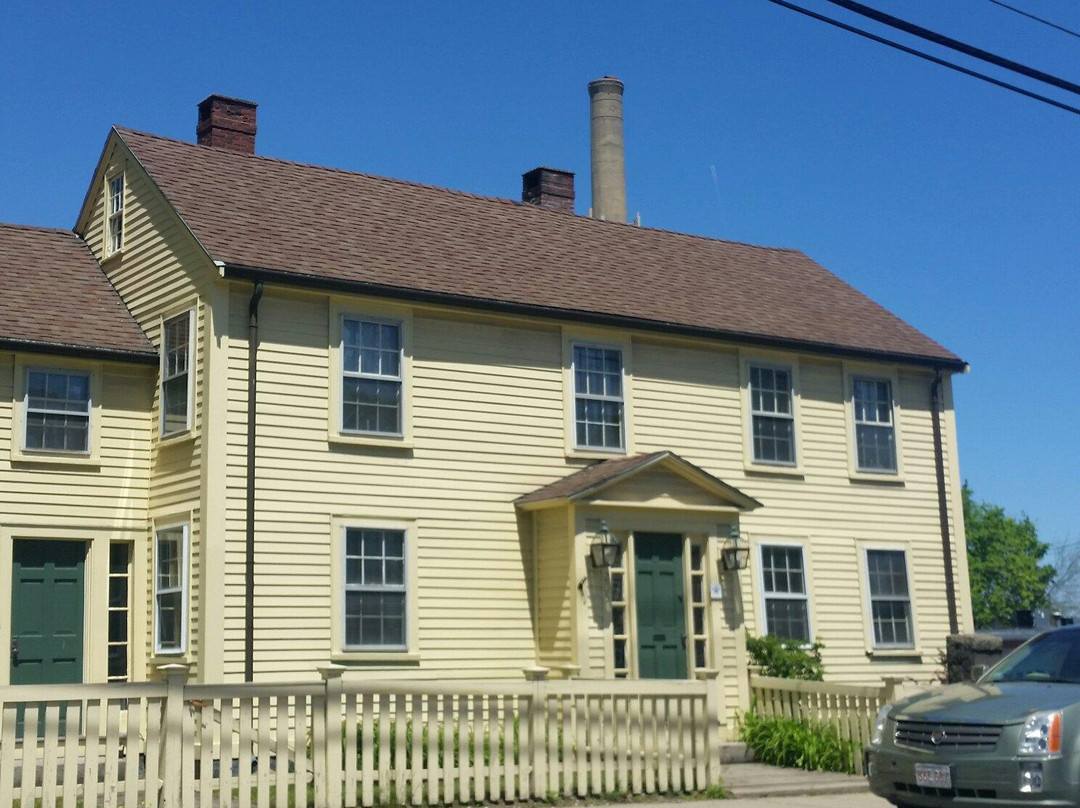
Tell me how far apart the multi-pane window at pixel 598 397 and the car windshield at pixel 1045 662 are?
28.1ft

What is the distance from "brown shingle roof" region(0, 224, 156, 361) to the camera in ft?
55.3

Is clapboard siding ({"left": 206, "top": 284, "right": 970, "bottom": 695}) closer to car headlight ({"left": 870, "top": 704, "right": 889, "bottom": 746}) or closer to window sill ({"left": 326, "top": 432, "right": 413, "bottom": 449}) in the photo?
window sill ({"left": 326, "top": 432, "right": 413, "bottom": 449})

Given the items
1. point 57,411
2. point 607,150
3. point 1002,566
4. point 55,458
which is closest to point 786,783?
point 55,458

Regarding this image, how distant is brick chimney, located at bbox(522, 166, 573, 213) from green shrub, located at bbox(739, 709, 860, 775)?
9.91 m

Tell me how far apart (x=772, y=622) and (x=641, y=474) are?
3.56m

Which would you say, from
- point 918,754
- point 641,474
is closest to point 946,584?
point 641,474

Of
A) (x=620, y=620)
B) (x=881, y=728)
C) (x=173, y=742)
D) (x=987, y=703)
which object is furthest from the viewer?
(x=620, y=620)

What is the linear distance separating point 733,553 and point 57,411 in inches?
351

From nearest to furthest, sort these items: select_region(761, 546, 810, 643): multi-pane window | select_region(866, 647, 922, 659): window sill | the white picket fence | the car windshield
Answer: the white picket fence
the car windshield
select_region(761, 546, 810, 643): multi-pane window
select_region(866, 647, 922, 659): window sill

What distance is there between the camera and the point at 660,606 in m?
17.9

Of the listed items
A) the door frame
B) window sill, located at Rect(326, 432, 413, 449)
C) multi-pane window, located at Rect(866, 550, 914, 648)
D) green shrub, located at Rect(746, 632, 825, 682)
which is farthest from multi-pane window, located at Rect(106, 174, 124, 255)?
multi-pane window, located at Rect(866, 550, 914, 648)

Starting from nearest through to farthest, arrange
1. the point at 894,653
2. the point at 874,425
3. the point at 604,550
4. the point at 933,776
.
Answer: the point at 933,776 < the point at 604,550 < the point at 894,653 < the point at 874,425

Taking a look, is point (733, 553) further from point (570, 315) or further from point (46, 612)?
point (46, 612)

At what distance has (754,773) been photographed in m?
15.3
